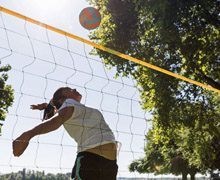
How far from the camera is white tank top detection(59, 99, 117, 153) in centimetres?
227

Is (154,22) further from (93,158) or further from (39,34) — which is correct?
(93,158)

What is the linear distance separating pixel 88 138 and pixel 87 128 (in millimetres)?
88

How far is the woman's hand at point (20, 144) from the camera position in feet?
6.16

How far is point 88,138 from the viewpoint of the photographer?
230cm

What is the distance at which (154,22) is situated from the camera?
8.20m

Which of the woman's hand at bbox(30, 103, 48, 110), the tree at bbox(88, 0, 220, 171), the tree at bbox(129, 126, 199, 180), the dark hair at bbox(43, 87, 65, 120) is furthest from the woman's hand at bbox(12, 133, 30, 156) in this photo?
the tree at bbox(129, 126, 199, 180)

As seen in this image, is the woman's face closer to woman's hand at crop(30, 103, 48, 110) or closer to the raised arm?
the raised arm

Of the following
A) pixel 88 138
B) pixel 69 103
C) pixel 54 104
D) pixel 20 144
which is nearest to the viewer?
pixel 20 144

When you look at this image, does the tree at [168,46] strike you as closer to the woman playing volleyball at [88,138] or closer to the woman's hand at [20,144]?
the woman playing volleyball at [88,138]

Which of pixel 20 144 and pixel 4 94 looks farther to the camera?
pixel 4 94

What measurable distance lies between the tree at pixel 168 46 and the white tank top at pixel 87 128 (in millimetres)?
5883

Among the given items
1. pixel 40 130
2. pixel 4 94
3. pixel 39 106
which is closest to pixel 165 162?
pixel 4 94

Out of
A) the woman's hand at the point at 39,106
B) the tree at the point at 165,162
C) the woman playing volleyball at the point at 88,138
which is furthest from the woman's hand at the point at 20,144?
the tree at the point at 165,162

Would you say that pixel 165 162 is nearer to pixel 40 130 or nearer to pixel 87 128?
pixel 87 128
